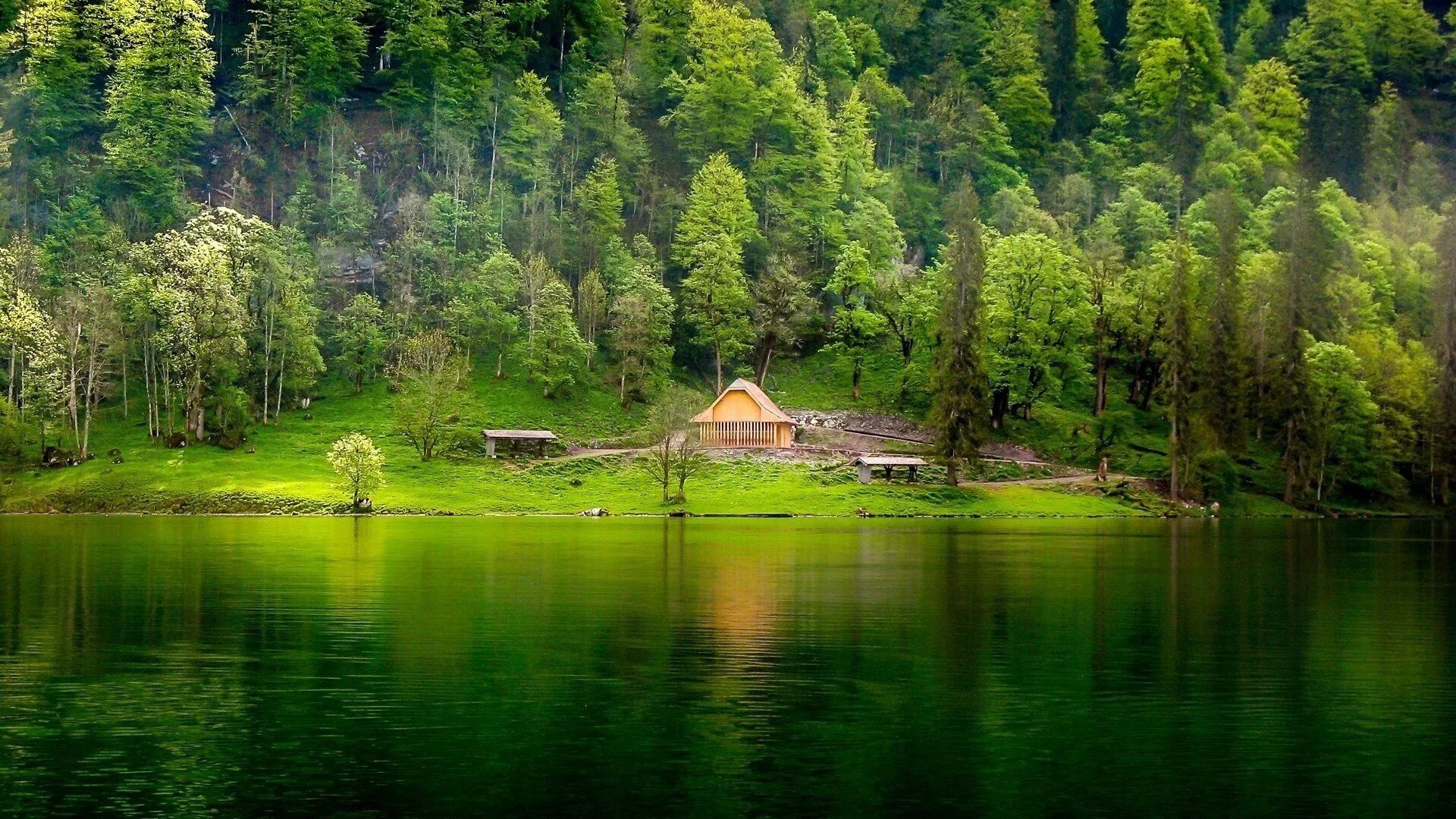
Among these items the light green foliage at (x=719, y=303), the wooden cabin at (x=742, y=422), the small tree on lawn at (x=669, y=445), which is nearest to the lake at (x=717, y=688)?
the small tree on lawn at (x=669, y=445)

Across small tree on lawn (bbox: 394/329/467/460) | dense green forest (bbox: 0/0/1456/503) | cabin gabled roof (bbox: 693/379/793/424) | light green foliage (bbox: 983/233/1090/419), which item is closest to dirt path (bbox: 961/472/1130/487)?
dense green forest (bbox: 0/0/1456/503)

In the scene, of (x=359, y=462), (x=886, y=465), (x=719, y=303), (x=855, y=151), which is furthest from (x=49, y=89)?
(x=886, y=465)

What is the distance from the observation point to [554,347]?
5551 inches

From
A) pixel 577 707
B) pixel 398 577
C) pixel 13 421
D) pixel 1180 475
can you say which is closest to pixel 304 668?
pixel 577 707

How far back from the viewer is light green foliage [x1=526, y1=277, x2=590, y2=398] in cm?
14000

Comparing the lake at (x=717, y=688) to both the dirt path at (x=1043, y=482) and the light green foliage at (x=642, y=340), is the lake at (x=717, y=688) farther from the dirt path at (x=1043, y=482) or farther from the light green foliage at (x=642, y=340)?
the light green foliage at (x=642, y=340)

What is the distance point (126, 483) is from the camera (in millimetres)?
117188

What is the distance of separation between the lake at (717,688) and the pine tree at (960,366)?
55.3 m

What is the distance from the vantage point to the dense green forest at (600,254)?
132 m

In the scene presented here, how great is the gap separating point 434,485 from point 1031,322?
53.4 meters

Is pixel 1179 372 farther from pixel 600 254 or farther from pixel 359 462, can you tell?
pixel 359 462

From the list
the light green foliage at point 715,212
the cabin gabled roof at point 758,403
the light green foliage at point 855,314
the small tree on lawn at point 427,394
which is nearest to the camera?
the small tree on lawn at point 427,394

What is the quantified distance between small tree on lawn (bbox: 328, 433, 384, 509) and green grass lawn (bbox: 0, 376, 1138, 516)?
8.25 ft

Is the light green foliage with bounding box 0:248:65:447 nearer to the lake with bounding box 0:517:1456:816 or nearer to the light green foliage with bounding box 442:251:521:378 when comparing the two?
the light green foliage with bounding box 442:251:521:378
